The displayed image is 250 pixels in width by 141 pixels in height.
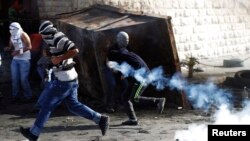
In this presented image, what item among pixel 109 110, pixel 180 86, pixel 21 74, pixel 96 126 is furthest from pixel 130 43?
pixel 21 74

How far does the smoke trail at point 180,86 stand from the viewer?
301 inches

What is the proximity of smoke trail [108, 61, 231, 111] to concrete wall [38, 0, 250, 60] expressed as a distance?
410cm

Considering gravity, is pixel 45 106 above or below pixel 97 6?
below

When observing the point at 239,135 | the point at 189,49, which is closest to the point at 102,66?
the point at 239,135

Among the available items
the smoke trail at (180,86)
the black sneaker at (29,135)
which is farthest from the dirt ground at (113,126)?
the smoke trail at (180,86)

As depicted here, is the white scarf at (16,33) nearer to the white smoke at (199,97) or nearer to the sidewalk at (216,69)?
the white smoke at (199,97)

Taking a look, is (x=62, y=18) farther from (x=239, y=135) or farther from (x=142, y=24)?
(x=239, y=135)

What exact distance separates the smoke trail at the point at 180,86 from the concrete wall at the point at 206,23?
4.10 meters

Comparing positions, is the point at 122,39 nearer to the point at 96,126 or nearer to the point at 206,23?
the point at 96,126

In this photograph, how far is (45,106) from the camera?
6.48 meters

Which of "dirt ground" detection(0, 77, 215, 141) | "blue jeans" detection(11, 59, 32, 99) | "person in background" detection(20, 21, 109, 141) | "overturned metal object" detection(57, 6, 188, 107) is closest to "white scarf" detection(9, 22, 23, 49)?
"blue jeans" detection(11, 59, 32, 99)

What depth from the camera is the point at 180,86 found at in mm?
9000

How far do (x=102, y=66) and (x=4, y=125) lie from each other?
2308 millimetres

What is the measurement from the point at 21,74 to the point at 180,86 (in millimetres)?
3584
